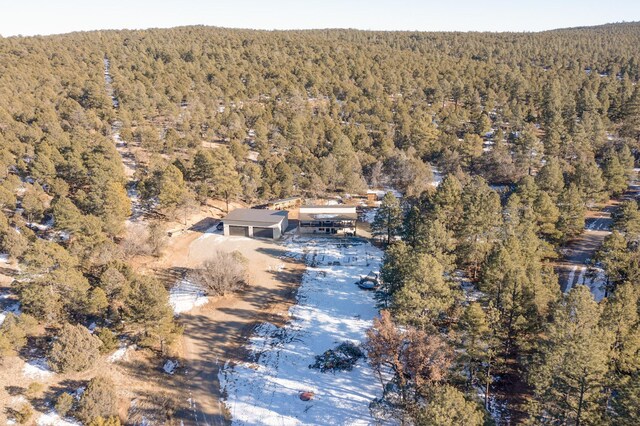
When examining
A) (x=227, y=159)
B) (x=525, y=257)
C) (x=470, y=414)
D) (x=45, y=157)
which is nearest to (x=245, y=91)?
(x=227, y=159)

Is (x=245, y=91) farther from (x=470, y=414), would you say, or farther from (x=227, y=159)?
(x=470, y=414)

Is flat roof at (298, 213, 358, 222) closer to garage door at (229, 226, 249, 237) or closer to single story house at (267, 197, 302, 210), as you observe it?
garage door at (229, 226, 249, 237)

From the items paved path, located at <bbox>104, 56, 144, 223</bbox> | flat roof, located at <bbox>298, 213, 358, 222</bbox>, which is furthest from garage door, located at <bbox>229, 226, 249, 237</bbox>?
paved path, located at <bbox>104, 56, 144, 223</bbox>

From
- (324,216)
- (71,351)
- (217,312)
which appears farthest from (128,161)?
(71,351)

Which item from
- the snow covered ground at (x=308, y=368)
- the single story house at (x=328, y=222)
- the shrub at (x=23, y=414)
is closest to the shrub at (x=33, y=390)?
the shrub at (x=23, y=414)

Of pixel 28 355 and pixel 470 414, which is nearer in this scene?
pixel 470 414

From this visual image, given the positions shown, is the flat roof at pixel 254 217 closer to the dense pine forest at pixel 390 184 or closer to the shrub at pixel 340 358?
the dense pine forest at pixel 390 184
